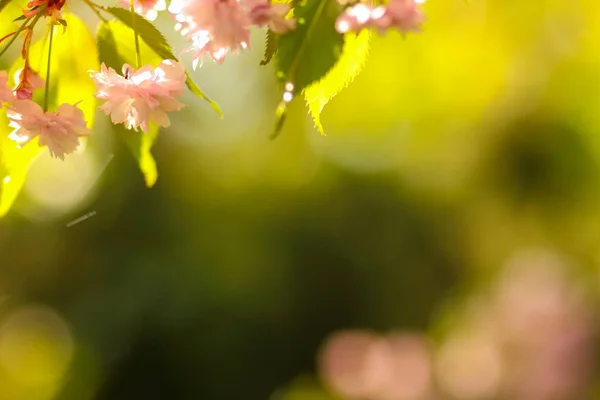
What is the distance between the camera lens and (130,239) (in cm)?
323

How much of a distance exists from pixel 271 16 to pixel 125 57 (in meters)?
0.14

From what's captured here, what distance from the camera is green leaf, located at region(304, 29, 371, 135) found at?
36 centimetres

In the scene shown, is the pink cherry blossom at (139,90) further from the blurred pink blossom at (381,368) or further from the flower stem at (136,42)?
the blurred pink blossom at (381,368)

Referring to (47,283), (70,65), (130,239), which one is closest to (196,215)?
(130,239)

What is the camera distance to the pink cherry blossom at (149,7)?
0.40 m

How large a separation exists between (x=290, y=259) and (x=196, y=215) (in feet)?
1.65

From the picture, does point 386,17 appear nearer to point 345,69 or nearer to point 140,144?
point 345,69

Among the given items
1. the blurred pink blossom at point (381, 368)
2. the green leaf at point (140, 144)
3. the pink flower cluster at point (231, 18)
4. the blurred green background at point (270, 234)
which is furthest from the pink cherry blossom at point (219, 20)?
the blurred green background at point (270, 234)

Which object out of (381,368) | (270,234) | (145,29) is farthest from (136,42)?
(270,234)

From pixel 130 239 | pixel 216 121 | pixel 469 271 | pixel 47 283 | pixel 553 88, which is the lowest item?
pixel 47 283

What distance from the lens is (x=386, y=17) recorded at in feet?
1.04

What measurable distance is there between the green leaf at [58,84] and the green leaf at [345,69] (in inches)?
6.7

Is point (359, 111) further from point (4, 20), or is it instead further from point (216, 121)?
point (4, 20)

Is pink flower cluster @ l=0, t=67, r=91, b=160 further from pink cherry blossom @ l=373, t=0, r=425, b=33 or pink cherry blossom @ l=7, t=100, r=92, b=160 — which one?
pink cherry blossom @ l=373, t=0, r=425, b=33
